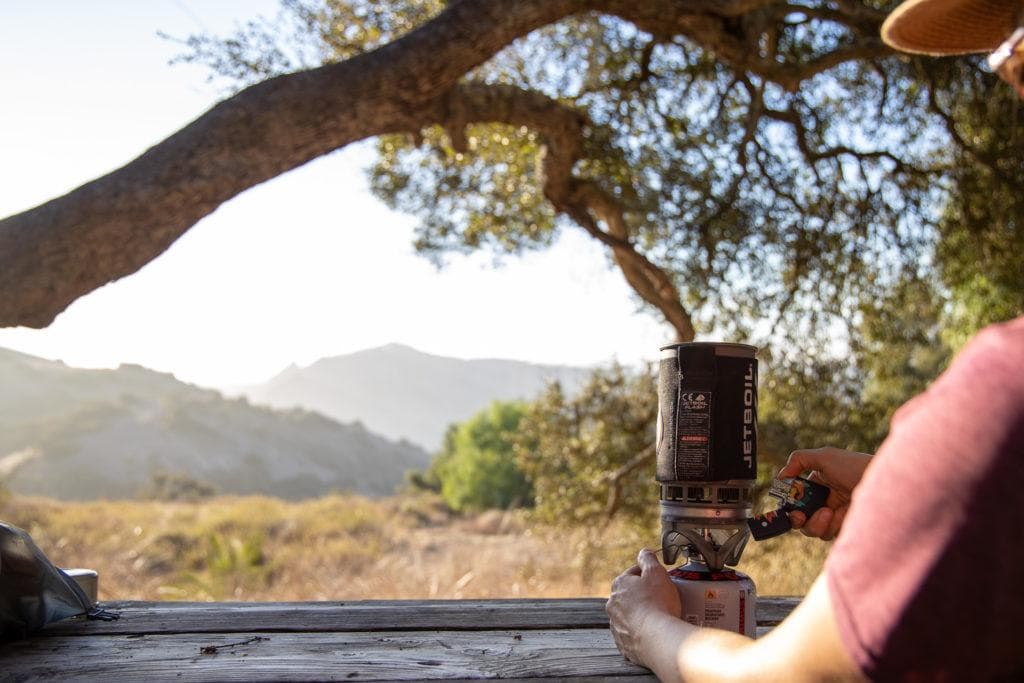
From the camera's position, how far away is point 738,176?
715 cm

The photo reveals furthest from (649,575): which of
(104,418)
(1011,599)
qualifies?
(104,418)

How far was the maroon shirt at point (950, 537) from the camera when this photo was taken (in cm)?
98

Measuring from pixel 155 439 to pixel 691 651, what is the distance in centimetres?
4774

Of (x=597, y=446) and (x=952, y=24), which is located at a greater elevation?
(x=952, y=24)

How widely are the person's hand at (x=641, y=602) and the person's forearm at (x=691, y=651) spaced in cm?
3

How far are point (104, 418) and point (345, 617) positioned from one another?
154 ft

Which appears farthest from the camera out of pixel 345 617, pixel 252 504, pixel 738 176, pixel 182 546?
pixel 252 504

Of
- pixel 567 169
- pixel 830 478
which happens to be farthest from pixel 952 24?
pixel 567 169

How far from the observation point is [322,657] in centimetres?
215

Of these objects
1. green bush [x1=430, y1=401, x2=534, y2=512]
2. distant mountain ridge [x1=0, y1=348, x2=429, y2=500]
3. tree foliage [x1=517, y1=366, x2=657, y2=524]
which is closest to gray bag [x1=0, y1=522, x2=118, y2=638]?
tree foliage [x1=517, y1=366, x2=657, y2=524]

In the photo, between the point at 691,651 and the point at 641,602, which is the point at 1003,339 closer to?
the point at 691,651

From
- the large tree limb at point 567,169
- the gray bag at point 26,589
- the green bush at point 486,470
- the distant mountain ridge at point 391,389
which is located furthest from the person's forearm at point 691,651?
the distant mountain ridge at point 391,389

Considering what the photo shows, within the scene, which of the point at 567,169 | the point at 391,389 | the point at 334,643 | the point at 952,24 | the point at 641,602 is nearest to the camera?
the point at 952,24

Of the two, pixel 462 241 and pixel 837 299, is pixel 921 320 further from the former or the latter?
pixel 462 241
